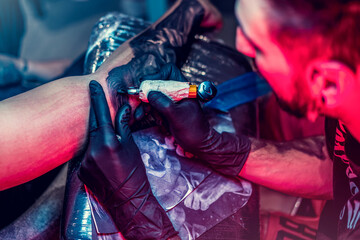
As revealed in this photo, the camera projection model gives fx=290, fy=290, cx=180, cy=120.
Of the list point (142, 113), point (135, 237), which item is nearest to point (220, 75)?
point (142, 113)

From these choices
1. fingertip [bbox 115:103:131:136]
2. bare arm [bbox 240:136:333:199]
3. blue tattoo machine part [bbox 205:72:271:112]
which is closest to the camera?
fingertip [bbox 115:103:131:136]

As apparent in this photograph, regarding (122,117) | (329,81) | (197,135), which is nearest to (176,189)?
(197,135)

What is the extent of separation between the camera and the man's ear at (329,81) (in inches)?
29.0

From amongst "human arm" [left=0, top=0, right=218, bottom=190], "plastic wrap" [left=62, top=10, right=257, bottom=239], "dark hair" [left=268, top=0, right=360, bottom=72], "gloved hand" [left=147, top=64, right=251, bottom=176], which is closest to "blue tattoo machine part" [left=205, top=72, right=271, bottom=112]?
"plastic wrap" [left=62, top=10, right=257, bottom=239]

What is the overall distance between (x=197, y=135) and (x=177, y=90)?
0.60 feet

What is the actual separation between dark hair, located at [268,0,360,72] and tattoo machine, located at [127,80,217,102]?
13.0 inches

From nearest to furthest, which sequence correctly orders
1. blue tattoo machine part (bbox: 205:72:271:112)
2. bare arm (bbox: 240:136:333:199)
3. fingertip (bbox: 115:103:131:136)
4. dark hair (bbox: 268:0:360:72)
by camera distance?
dark hair (bbox: 268:0:360:72) < fingertip (bbox: 115:103:131:136) < bare arm (bbox: 240:136:333:199) < blue tattoo machine part (bbox: 205:72:271:112)

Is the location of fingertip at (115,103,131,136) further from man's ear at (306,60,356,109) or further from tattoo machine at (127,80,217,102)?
man's ear at (306,60,356,109)

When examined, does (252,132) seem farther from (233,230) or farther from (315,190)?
(233,230)

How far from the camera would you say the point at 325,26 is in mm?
696

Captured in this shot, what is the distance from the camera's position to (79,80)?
3.52ft

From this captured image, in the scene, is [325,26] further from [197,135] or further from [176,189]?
[176,189]

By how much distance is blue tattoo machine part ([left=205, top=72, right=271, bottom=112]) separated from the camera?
52.6 inches

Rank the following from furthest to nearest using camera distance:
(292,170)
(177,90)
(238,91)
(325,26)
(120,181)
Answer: (238,91), (292,170), (177,90), (120,181), (325,26)
